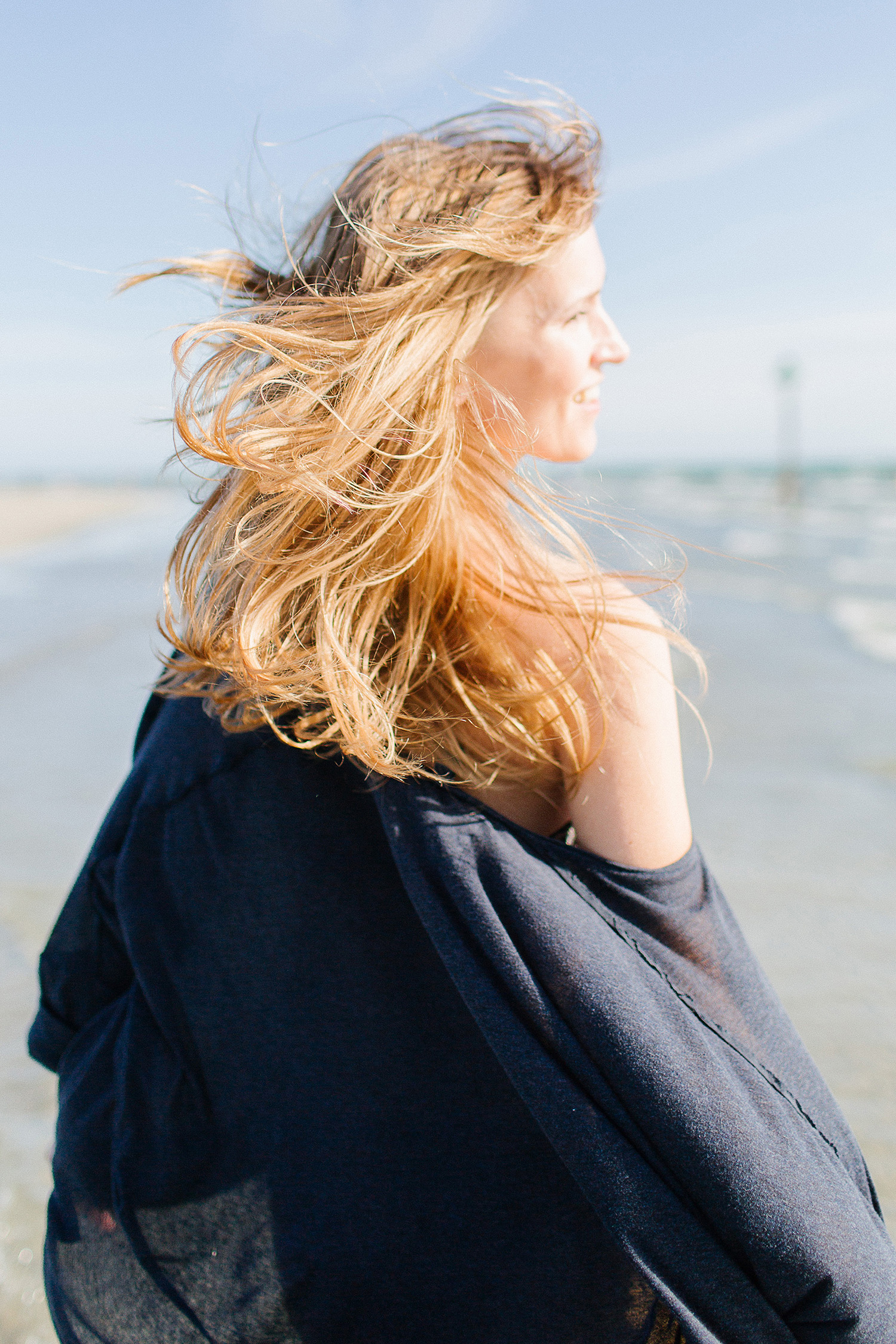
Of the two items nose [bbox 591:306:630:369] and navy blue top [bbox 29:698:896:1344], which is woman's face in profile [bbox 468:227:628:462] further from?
navy blue top [bbox 29:698:896:1344]

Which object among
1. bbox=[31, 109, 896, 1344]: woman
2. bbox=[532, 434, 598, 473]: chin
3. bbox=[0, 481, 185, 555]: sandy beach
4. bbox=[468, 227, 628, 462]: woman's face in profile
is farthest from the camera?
bbox=[0, 481, 185, 555]: sandy beach

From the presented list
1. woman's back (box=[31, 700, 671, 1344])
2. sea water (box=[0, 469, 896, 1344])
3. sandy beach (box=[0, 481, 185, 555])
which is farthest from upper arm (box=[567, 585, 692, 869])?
sandy beach (box=[0, 481, 185, 555])

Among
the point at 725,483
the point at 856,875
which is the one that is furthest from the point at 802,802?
the point at 725,483

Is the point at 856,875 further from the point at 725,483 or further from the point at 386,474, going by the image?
the point at 725,483

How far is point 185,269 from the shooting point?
4.94 ft

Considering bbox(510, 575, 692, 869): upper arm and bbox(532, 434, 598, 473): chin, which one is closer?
bbox(510, 575, 692, 869): upper arm

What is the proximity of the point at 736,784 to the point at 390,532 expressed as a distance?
4.02m

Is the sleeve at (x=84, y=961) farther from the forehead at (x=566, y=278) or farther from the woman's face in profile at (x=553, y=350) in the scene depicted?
the forehead at (x=566, y=278)

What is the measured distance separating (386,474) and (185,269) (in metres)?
0.59

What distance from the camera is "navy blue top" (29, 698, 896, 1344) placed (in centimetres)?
102

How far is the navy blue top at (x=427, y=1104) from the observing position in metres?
1.02

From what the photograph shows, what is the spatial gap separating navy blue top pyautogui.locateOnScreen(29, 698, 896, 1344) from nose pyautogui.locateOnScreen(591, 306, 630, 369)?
761 millimetres

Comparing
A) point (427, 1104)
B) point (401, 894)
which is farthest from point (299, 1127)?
point (401, 894)

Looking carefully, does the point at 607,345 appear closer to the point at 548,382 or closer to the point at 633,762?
the point at 548,382
